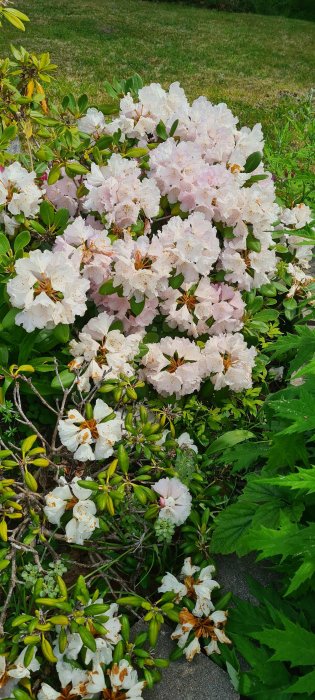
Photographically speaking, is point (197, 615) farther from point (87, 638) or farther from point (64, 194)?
point (64, 194)

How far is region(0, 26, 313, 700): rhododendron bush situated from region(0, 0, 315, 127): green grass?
431 centimetres

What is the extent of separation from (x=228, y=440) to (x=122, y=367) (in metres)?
0.46

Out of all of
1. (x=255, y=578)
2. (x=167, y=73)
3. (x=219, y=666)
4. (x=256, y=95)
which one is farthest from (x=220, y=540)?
(x=167, y=73)

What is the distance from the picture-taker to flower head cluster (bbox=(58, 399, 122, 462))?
2.03m

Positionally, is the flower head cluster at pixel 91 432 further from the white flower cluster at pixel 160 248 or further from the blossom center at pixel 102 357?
the blossom center at pixel 102 357

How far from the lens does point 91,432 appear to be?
2088 mm

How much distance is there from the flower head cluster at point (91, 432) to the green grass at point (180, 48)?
205 inches

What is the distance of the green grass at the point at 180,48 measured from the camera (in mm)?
8430

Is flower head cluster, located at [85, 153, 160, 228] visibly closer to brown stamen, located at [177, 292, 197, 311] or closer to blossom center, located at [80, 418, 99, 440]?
brown stamen, located at [177, 292, 197, 311]

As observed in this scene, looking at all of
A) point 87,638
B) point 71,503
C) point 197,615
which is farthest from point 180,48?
point 87,638

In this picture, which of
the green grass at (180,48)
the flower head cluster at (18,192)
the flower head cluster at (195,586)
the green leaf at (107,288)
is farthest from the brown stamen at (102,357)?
the green grass at (180,48)

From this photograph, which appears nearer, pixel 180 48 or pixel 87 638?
pixel 87 638

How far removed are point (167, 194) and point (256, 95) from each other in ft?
21.0

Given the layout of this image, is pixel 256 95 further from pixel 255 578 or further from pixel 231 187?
pixel 255 578
